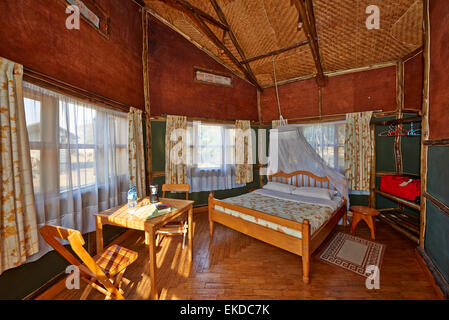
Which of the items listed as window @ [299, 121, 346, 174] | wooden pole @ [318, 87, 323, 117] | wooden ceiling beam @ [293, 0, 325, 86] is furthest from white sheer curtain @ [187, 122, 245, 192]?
wooden ceiling beam @ [293, 0, 325, 86]

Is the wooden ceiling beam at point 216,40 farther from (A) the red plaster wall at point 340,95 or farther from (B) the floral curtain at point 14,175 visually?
(B) the floral curtain at point 14,175

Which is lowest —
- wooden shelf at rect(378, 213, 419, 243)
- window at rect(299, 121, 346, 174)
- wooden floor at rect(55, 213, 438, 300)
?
wooden floor at rect(55, 213, 438, 300)

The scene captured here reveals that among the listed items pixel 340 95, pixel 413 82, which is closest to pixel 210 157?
pixel 340 95

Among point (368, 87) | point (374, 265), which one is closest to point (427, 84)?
point (368, 87)

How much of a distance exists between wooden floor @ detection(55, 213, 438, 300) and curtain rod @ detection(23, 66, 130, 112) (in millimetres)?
2413

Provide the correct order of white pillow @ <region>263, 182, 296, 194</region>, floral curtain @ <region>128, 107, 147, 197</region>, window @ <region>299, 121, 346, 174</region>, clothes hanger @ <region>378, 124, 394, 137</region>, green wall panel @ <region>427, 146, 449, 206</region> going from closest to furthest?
green wall panel @ <region>427, 146, 449, 206</region> < floral curtain @ <region>128, 107, 147, 197</region> < clothes hanger @ <region>378, 124, 394, 137</region> < white pillow @ <region>263, 182, 296, 194</region> < window @ <region>299, 121, 346, 174</region>

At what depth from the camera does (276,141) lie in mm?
4535

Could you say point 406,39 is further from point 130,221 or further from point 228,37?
point 130,221

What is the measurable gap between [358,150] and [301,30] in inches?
111

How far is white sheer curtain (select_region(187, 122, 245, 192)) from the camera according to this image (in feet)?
14.6

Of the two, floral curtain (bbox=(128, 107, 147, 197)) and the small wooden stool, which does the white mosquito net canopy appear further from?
floral curtain (bbox=(128, 107, 147, 197))

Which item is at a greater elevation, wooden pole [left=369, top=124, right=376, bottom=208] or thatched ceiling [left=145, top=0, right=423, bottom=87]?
thatched ceiling [left=145, top=0, right=423, bottom=87]
